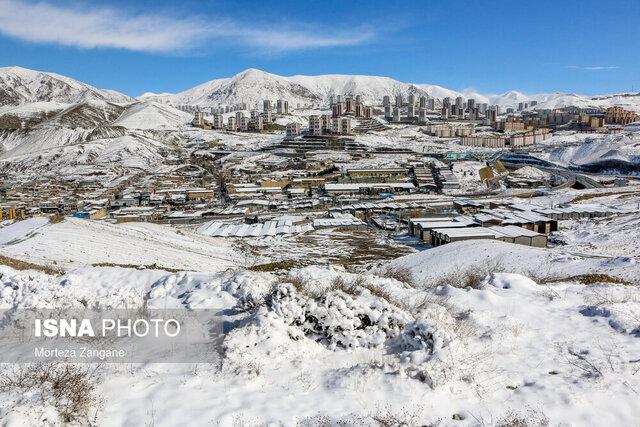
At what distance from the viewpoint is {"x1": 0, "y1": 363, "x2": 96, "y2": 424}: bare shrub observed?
3490mm

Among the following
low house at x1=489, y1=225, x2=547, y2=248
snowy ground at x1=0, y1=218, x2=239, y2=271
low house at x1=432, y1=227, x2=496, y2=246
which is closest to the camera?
snowy ground at x1=0, y1=218, x2=239, y2=271

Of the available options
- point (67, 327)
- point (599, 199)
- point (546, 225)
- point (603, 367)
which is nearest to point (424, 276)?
point (603, 367)

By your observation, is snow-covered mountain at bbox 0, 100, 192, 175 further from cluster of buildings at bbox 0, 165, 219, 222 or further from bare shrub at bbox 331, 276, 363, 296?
bare shrub at bbox 331, 276, 363, 296

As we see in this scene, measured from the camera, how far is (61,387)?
12.2ft

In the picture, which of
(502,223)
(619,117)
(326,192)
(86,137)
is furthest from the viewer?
(619,117)

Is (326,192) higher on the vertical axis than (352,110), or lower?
lower

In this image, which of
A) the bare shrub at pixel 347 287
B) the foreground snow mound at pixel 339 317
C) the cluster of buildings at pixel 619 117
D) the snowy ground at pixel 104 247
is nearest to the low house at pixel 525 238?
the snowy ground at pixel 104 247

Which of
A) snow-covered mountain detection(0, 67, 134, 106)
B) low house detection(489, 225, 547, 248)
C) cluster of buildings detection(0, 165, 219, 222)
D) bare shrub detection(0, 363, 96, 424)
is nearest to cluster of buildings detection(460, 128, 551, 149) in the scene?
cluster of buildings detection(0, 165, 219, 222)

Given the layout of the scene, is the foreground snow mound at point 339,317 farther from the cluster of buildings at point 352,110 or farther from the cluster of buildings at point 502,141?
the cluster of buildings at point 352,110

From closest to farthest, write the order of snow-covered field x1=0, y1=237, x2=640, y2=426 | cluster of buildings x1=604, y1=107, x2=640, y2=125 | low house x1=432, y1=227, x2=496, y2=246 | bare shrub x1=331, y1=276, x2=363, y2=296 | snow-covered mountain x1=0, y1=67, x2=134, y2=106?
1. snow-covered field x1=0, y1=237, x2=640, y2=426
2. bare shrub x1=331, y1=276, x2=363, y2=296
3. low house x1=432, y1=227, x2=496, y2=246
4. cluster of buildings x1=604, y1=107, x2=640, y2=125
5. snow-covered mountain x1=0, y1=67, x2=134, y2=106

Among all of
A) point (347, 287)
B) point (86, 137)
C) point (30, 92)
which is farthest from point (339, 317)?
point (30, 92)

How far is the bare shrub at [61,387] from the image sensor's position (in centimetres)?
349

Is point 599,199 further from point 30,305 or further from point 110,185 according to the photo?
point 110,185

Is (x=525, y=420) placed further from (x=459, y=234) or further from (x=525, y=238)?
(x=525, y=238)
